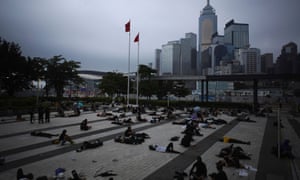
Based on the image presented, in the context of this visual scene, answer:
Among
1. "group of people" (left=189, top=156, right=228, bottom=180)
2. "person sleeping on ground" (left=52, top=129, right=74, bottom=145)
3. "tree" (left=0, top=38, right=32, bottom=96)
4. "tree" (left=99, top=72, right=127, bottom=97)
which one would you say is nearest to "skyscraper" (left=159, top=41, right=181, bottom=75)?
"tree" (left=99, top=72, right=127, bottom=97)

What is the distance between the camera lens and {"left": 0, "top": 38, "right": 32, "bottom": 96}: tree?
31167 mm

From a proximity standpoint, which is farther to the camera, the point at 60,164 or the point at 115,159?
the point at 115,159

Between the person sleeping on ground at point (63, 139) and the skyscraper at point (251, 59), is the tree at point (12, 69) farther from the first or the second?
the skyscraper at point (251, 59)

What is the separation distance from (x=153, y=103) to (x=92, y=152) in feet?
104

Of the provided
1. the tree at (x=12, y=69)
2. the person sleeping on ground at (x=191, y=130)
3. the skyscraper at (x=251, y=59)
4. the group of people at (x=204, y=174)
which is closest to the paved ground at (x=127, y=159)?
the person sleeping on ground at (x=191, y=130)

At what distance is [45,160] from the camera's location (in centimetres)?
815

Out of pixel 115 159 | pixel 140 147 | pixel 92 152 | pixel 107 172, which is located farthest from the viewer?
pixel 140 147

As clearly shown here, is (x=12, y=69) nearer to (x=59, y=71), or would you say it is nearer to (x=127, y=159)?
(x=59, y=71)

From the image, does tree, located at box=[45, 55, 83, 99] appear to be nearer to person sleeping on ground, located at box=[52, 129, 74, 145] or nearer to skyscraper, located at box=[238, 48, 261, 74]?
person sleeping on ground, located at box=[52, 129, 74, 145]

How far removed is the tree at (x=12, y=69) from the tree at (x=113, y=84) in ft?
56.3

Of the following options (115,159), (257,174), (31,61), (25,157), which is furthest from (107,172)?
(31,61)

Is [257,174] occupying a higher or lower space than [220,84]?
lower

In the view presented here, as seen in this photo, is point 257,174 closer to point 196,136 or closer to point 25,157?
point 196,136

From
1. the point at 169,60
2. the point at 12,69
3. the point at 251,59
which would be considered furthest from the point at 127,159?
the point at 251,59
